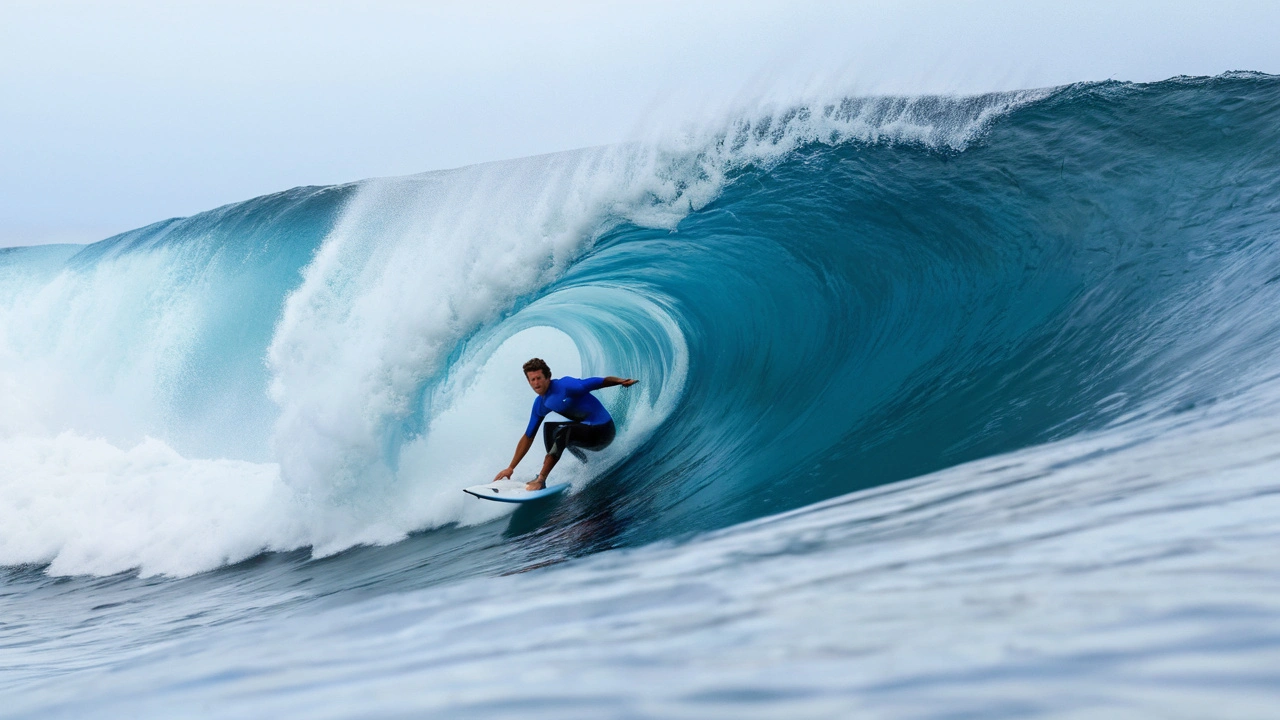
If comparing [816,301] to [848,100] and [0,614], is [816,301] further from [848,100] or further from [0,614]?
[0,614]

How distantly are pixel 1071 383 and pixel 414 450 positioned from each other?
4855mm

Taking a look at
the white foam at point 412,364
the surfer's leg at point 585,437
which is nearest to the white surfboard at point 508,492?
the white foam at point 412,364

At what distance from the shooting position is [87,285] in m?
16.3

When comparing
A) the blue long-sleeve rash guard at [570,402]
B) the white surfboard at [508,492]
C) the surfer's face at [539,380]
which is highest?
the surfer's face at [539,380]

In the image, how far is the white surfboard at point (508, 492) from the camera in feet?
19.5

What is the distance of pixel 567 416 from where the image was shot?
20.6 feet

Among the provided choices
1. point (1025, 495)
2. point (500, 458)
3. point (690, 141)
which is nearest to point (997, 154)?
point (690, 141)

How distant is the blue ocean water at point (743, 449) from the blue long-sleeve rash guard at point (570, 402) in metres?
0.57

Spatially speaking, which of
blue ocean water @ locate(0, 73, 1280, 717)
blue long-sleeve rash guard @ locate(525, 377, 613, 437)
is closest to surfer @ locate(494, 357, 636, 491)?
blue long-sleeve rash guard @ locate(525, 377, 613, 437)

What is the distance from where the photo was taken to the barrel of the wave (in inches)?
231

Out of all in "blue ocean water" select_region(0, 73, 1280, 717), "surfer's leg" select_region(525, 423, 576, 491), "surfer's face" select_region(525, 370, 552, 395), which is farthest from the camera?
"surfer's leg" select_region(525, 423, 576, 491)

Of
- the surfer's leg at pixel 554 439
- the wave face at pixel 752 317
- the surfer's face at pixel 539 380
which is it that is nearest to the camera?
the wave face at pixel 752 317

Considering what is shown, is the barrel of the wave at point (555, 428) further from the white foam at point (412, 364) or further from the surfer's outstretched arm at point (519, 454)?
the white foam at point (412, 364)

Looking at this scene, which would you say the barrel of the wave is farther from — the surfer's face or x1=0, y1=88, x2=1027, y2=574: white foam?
x1=0, y1=88, x2=1027, y2=574: white foam
